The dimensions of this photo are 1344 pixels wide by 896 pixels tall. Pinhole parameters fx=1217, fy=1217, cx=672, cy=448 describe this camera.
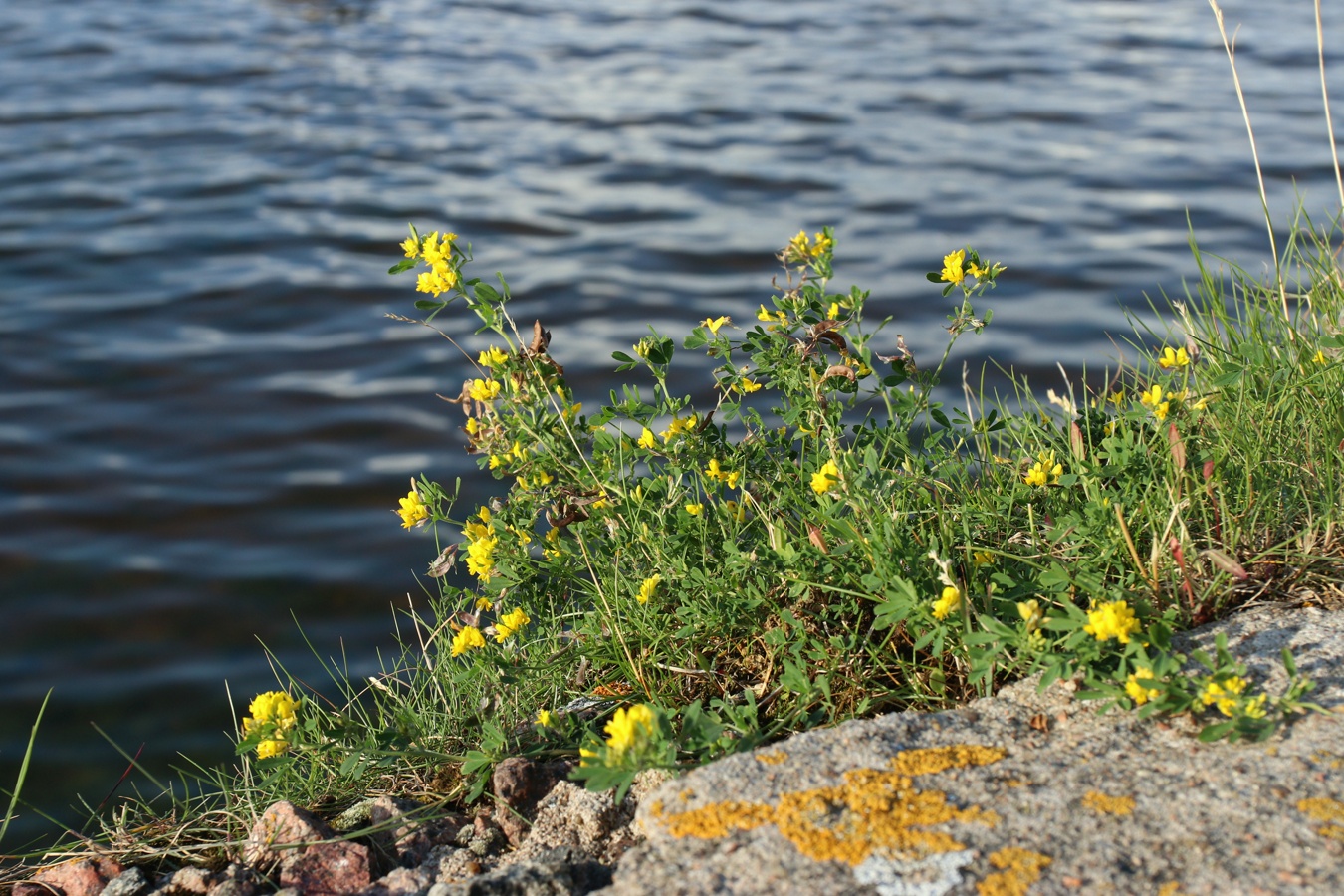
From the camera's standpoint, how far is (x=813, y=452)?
3004 millimetres

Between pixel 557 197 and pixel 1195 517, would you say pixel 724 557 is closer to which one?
pixel 1195 517

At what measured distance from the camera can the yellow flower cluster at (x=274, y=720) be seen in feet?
8.02

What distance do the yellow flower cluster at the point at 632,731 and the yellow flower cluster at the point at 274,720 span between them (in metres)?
0.81

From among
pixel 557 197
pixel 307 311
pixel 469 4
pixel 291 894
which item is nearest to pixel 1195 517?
pixel 291 894

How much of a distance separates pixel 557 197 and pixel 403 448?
3.60 m

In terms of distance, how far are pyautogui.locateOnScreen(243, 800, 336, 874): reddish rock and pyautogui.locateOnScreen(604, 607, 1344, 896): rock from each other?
806 millimetres

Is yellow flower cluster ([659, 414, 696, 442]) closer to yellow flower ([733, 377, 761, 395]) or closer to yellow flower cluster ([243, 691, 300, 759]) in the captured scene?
yellow flower ([733, 377, 761, 395])

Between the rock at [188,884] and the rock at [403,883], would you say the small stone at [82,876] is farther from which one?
the rock at [403,883]

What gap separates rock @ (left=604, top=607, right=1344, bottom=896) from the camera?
71.5 inches

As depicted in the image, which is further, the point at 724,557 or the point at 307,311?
the point at 307,311

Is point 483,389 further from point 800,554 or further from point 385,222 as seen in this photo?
point 385,222

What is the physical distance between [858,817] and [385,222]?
23.8ft

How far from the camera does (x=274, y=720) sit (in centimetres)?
247

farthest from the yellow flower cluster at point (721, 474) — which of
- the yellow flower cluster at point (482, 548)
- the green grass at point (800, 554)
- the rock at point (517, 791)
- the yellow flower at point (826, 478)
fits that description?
the rock at point (517, 791)
